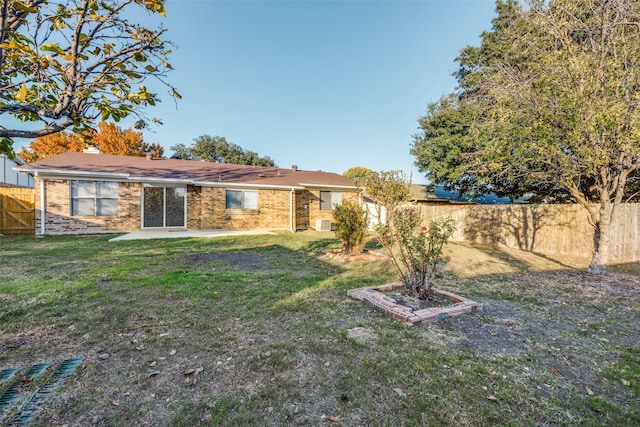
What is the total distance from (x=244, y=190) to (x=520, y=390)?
46.2ft

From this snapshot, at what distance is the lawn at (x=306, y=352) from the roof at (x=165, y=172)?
24.0ft

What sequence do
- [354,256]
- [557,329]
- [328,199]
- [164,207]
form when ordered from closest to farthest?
[557,329] < [354,256] < [164,207] < [328,199]

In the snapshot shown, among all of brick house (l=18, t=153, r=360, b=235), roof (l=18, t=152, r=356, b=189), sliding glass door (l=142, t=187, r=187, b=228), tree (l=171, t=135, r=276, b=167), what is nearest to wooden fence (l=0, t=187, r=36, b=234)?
brick house (l=18, t=153, r=360, b=235)

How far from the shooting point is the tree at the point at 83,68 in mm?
1963

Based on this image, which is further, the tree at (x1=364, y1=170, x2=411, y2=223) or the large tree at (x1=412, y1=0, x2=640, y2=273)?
the tree at (x1=364, y1=170, x2=411, y2=223)

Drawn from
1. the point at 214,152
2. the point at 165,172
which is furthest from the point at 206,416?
the point at 214,152

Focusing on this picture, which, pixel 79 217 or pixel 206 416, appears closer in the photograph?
pixel 206 416

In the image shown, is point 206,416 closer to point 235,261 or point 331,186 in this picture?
point 235,261

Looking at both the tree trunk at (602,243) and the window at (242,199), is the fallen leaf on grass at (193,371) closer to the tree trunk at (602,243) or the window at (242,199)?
the tree trunk at (602,243)

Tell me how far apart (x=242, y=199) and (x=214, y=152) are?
24.5 metres

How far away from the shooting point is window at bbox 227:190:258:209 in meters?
14.8

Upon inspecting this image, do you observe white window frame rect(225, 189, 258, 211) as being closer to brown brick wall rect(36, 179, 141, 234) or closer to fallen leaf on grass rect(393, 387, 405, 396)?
brown brick wall rect(36, 179, 141, 234)

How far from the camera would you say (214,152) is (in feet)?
120

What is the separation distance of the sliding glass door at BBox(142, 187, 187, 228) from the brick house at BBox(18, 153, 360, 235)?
4cm
